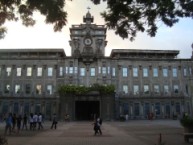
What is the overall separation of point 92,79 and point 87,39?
9.75 metres

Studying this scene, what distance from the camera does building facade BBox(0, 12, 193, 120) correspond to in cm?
6919

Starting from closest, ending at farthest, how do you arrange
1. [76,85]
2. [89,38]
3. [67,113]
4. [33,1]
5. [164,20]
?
[33,1]
[164,20]
[67,113]
[76,85]
[89,38]

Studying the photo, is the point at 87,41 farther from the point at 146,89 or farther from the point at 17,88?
the point at 17,88

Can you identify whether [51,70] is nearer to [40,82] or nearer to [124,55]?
[40,82]

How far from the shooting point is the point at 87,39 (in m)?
73.1

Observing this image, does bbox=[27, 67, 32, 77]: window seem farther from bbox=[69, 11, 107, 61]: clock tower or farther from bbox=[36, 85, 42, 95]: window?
bbox=[69, 11, 107, 61]: clock tower

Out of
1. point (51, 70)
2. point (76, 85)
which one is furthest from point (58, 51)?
point (76, 85)

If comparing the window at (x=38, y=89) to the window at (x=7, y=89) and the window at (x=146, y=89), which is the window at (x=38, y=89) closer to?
the window at (x=7, y=89)

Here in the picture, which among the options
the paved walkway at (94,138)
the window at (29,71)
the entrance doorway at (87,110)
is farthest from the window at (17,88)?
the paved walkway at (94,138)

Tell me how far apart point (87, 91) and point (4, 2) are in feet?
180

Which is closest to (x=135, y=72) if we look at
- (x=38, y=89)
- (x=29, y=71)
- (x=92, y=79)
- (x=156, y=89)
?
(x=156, y=89)

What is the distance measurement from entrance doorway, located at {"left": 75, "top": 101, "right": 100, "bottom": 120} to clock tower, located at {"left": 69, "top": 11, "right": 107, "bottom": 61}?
37.0 feet

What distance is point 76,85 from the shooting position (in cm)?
6831

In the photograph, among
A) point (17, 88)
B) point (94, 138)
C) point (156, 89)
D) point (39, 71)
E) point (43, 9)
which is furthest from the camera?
point (156, 89)
